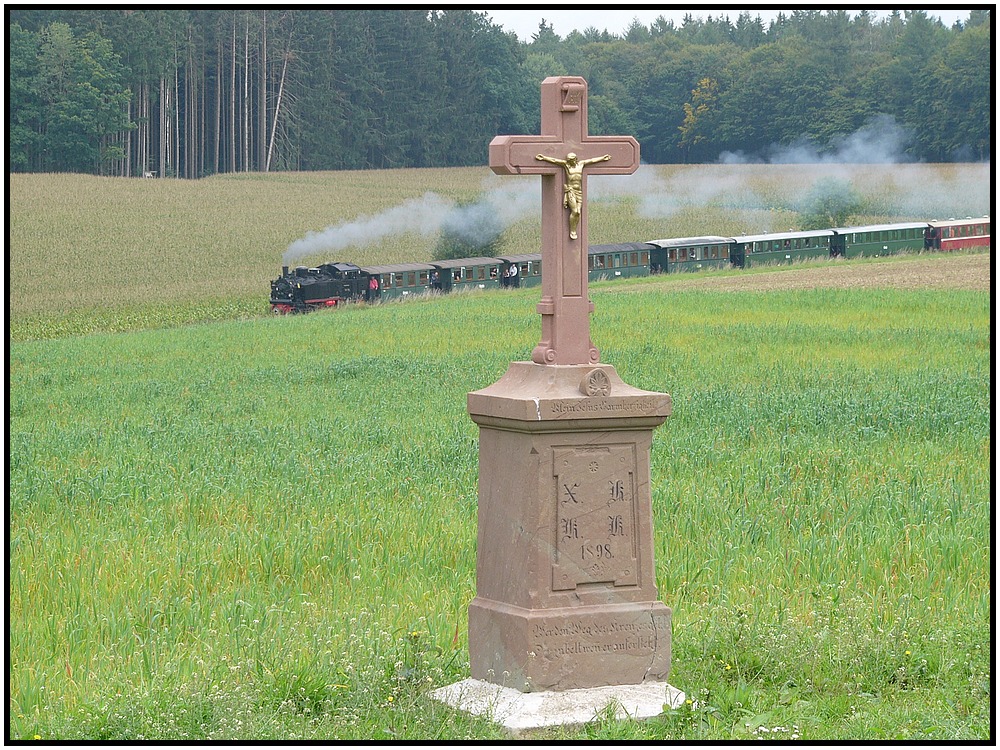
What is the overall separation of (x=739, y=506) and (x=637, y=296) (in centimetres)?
2835

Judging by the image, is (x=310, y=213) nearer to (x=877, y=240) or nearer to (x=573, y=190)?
(x=877, y=240)

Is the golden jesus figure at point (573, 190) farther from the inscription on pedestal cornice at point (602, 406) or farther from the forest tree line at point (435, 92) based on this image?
the forest tree line at point (435, 92)

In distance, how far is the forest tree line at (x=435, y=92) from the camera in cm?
6969

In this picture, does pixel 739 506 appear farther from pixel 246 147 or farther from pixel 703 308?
pixel 246 147

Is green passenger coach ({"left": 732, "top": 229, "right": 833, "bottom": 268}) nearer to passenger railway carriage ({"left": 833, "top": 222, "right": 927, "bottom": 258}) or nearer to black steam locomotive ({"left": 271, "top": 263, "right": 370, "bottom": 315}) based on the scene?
passenger railway carriage ({"left": 833, "top": 222, "right": 927, "bottom": 258})

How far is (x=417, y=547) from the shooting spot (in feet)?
35.2

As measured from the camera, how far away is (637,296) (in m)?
40.2

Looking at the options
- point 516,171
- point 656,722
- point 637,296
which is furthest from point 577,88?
point 637,296

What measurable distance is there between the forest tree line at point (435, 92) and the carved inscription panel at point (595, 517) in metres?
63.7

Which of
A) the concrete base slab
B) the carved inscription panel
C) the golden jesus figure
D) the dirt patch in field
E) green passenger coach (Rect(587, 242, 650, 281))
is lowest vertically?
the concrete base slab

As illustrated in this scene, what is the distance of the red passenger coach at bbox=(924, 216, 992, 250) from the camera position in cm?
5559

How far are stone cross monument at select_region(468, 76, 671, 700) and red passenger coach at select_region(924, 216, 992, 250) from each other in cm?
5076

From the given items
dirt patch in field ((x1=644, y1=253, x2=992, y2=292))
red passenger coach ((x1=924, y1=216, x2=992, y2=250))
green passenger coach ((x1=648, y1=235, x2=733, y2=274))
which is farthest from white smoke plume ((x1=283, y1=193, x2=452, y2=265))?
red passenger coach ((x1=924, y1=216, x2=992, y2=250))

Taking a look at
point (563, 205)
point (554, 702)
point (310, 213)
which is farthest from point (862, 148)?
point (554, 702)
